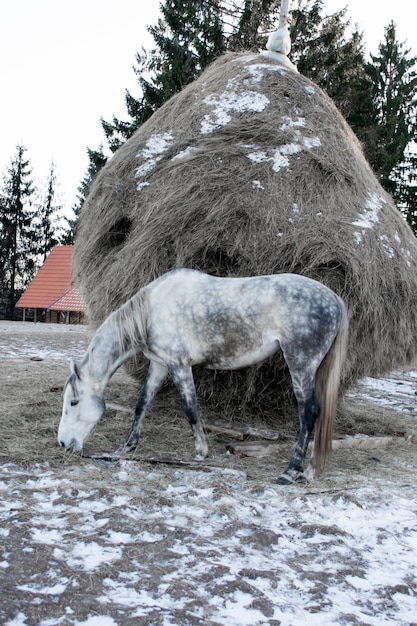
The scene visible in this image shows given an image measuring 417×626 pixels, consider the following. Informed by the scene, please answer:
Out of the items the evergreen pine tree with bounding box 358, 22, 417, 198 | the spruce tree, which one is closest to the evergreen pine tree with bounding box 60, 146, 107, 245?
the spruce tree

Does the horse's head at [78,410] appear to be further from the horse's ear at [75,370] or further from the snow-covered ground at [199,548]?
the snow-covered ground at [199,548]

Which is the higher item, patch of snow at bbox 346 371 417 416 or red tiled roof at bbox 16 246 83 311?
red tiled roof at bbox 16 246 83 311

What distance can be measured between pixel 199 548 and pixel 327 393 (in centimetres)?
144

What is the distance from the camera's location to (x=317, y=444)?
3258mm

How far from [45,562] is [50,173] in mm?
32177

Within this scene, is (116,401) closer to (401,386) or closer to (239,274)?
(239,274)

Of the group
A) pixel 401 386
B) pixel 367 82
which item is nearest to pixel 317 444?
pixel 401 386

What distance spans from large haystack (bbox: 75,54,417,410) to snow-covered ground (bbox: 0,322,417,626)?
4.20 ft

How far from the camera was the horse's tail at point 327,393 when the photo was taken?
326 cm

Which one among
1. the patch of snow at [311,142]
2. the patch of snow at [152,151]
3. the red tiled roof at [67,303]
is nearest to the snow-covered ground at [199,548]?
the patch of snow at [152,151]

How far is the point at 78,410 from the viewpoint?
11.4 feet

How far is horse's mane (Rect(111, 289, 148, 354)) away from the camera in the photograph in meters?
3.53

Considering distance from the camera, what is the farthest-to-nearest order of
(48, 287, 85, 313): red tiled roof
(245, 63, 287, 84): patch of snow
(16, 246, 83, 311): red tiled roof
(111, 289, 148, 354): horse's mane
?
(16, 246, 83, 311): red tiled roof < (48, 287, 85, 313): red tiled roof < (245, 63, 287, 84): patch of snow < (111, 289, 148, 354): horse's mane

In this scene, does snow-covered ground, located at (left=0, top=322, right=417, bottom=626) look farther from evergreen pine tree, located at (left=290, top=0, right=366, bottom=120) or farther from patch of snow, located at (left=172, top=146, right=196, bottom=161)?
evergreen pine tree, located at (left=290, top=0, right=366, bottom=120)
